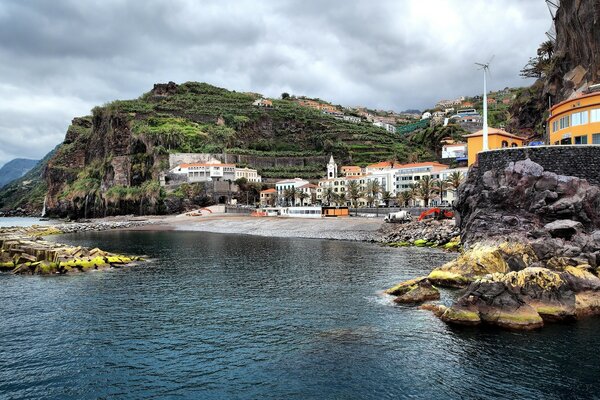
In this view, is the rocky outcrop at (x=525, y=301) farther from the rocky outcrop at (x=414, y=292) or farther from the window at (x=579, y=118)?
the window at (x=579, y=118)

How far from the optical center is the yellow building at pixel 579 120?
36500 mm

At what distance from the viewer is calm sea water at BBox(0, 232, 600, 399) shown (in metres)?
16.5

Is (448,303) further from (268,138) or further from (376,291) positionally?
(268,138)

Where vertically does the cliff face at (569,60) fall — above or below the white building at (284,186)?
above

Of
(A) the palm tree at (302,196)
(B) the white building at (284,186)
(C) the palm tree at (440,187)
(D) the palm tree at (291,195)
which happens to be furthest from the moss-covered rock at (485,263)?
(B) the white building at (284,186)

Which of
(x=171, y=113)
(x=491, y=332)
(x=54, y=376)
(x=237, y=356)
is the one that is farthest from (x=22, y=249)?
(x=171, y=113)

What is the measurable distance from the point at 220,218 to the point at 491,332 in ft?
265

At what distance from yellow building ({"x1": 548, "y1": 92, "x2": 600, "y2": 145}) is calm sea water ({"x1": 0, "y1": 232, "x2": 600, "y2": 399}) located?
68.4ft

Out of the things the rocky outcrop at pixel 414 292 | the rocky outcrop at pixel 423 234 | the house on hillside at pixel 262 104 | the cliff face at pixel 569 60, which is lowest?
the rocky outcrop at pixel 414 292

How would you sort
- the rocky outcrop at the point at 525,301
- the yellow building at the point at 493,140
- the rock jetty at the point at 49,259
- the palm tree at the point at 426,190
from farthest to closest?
the palm tree at the point at 426,190
the yellow building at the point at 493,140
the rock jetty at the point at 49,259
the rocky outcrop at the point at 525,301

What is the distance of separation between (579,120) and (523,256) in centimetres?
1655

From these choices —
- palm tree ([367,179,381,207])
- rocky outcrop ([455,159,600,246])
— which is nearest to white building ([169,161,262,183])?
palm tree ([367,179,381,207])

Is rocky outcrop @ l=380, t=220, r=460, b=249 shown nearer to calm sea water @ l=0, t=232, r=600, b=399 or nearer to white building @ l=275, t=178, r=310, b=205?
calm sea water @ l=0, t=232, r=600, b=399

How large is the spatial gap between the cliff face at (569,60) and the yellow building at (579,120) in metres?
14.7
